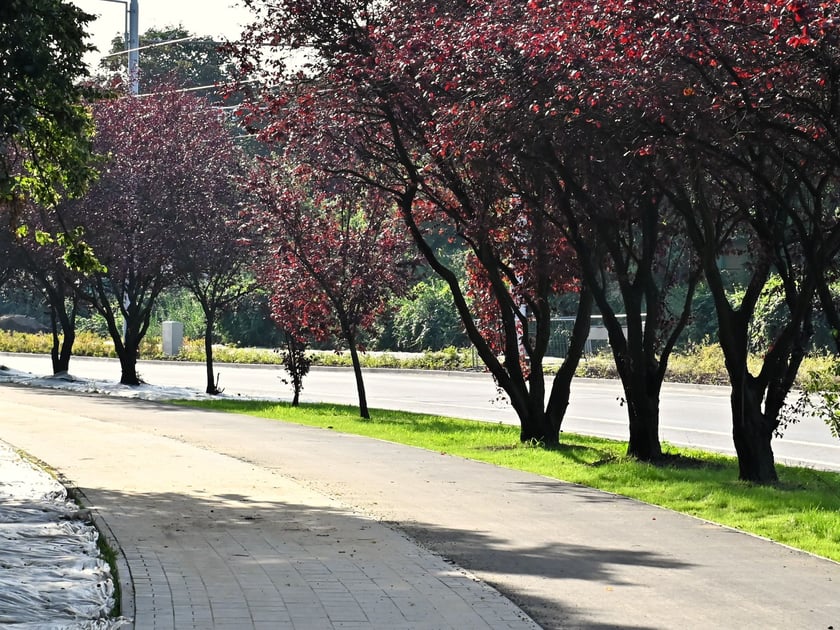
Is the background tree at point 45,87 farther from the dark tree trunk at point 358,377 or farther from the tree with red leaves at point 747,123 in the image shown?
the dark tree trunk at point 358,377

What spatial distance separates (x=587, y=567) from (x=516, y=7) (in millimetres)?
6659

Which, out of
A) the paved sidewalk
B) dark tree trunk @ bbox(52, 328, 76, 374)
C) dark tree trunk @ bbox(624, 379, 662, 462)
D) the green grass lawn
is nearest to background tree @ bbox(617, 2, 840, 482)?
the green grass lawn

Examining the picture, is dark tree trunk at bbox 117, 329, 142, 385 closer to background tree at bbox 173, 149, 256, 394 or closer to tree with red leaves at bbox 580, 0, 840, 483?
background tree at bbox 173, 149, 256, 394

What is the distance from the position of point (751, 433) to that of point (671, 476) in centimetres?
100

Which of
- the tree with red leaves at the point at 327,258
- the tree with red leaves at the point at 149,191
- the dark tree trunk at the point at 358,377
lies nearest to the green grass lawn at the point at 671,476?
the dark tree trunk at the point at 358,377

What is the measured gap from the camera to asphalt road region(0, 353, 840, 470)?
20.2 m

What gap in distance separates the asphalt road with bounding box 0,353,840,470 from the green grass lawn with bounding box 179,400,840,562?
129 centimetres

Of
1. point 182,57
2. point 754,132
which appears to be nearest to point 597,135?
point 754,132

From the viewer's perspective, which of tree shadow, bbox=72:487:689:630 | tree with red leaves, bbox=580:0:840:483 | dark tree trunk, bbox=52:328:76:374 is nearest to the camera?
tree shadow, bbox=72:487:689:630

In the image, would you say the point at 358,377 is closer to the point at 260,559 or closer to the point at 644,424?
the point at 644,424

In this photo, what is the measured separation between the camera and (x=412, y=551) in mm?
9664

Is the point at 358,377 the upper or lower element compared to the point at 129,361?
lower

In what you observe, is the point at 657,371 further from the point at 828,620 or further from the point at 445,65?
the point at 828,620

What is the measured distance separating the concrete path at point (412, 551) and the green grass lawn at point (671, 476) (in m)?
0.49
